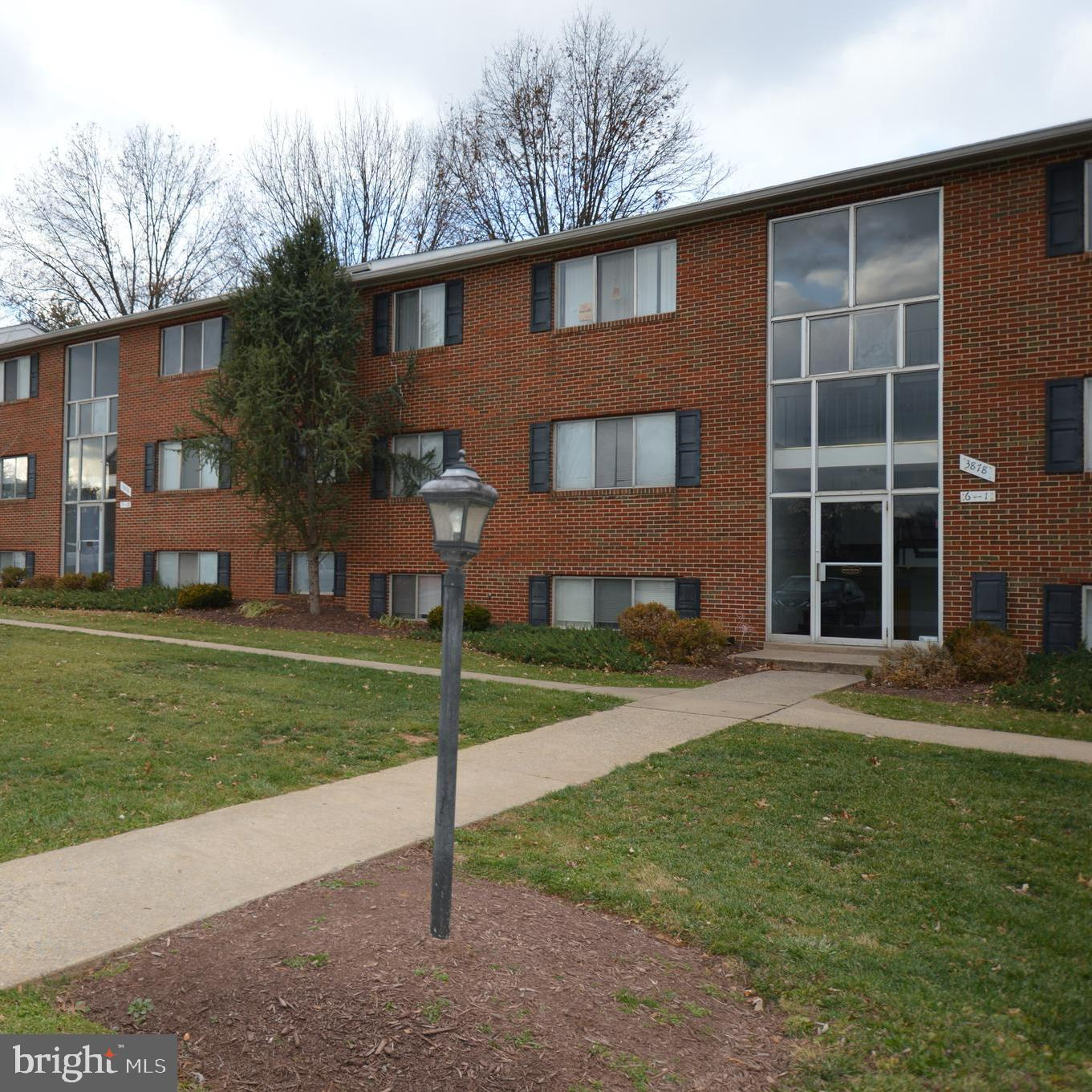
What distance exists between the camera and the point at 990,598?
13023 millimetres

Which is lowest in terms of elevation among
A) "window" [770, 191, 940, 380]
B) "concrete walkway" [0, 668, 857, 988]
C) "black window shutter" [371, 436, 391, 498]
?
"concrete walkway" [0, 668, 857, 988]

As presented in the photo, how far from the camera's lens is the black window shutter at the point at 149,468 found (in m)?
23.3

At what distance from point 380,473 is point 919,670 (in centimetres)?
1123

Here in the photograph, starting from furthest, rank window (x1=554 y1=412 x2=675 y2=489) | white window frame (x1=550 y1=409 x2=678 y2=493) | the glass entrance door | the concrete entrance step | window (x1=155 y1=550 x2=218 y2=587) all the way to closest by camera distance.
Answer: window (x1=155 y1=550 x2=218 y2=587) → window (x1=554 y1=412 x2=675 y2=489) → white window frame (x1=550 y1=409 x2=678 y2=493) → the glass entrance door → the concrete entrance step

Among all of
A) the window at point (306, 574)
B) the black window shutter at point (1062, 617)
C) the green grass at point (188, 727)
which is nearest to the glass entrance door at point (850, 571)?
the black window shutter at point (1062, 617)

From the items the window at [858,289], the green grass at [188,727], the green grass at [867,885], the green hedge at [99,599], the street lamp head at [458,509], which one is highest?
the window at [858,289]

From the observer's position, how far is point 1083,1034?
3.51 metres

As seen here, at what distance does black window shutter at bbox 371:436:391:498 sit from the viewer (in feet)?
62.7

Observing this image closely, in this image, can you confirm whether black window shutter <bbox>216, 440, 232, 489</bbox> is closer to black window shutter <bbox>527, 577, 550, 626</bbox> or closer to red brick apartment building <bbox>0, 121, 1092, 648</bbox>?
red brick apartment building <bbox>0, 121, 1092, 648</bbox>

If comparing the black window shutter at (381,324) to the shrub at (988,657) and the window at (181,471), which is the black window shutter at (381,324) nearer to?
the window at (181,471)

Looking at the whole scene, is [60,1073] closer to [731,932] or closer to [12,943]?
[12,943]

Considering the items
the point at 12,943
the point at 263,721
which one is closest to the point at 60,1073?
the point at 12,943

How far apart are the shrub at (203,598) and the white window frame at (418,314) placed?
257 inches

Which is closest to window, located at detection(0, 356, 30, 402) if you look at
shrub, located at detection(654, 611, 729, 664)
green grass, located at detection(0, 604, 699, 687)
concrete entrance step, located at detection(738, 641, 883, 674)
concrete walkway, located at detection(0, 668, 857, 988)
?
green grass, located at detection(0, 604, 699, 687)
